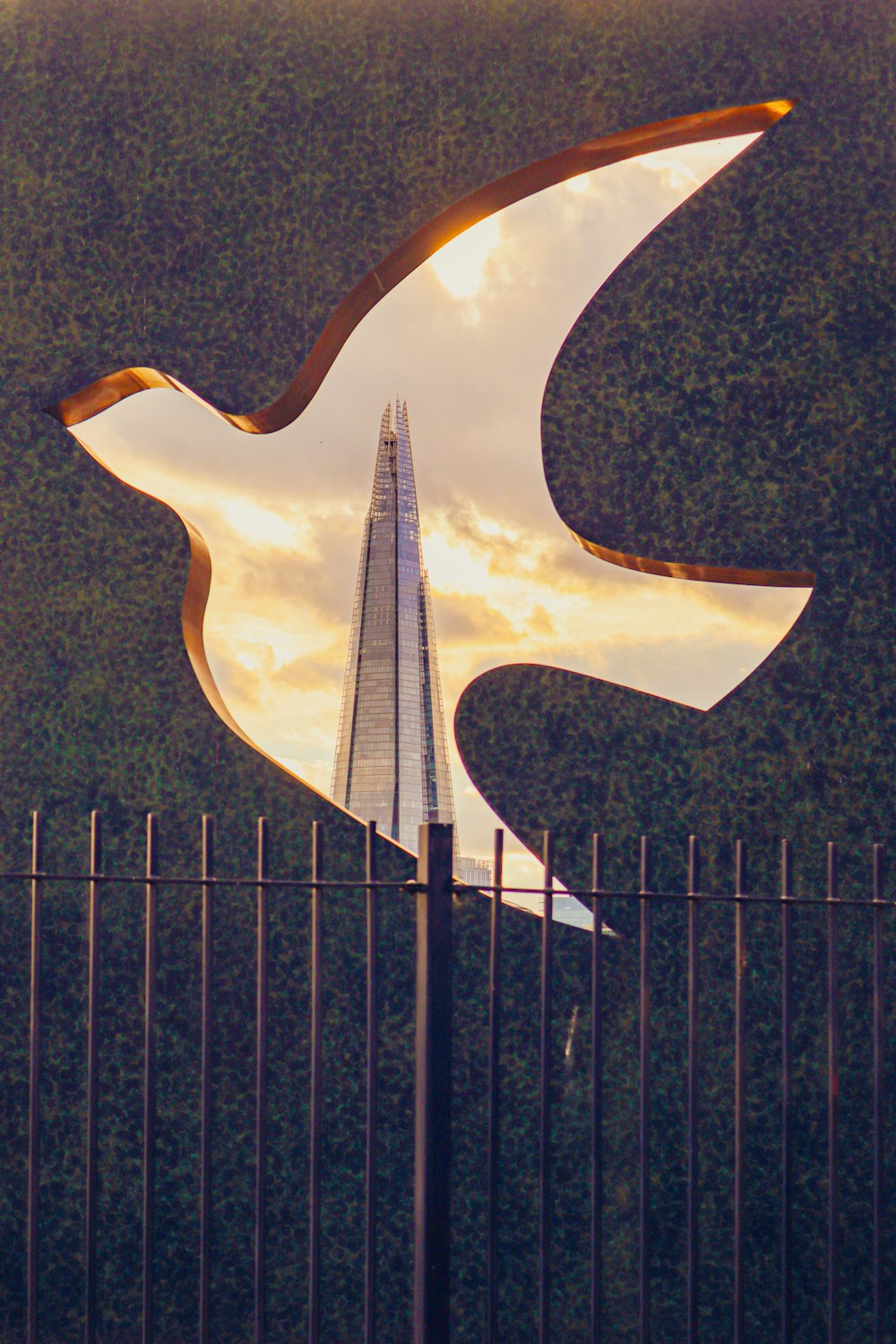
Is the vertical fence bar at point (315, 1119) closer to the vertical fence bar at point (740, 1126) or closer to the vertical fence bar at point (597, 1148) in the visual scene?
the vertical fence bar at point (597, 1148)

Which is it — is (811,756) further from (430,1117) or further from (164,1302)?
(164,1302)

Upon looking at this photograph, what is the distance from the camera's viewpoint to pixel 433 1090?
10.9 ft

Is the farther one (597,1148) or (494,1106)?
(597,1148)

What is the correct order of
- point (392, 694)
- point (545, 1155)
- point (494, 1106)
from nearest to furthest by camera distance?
point (494, 1106)
point (545, 1155)
point (392, 694)

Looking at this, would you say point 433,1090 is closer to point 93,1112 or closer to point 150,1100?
point 150,1100

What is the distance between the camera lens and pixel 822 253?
4.74 meters

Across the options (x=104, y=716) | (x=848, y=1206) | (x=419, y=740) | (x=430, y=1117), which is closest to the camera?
(x=430, y=1117)

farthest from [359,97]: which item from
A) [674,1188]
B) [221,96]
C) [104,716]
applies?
[674,1188]

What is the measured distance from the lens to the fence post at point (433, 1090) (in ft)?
10.8

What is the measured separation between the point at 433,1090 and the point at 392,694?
1727 centimetres

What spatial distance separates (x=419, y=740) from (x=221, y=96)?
17313 mm

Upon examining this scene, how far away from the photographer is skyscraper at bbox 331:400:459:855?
17406 mm

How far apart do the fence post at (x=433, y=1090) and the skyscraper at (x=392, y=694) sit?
462 inches

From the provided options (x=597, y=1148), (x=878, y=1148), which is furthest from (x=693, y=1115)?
(x=878, y=1148)
